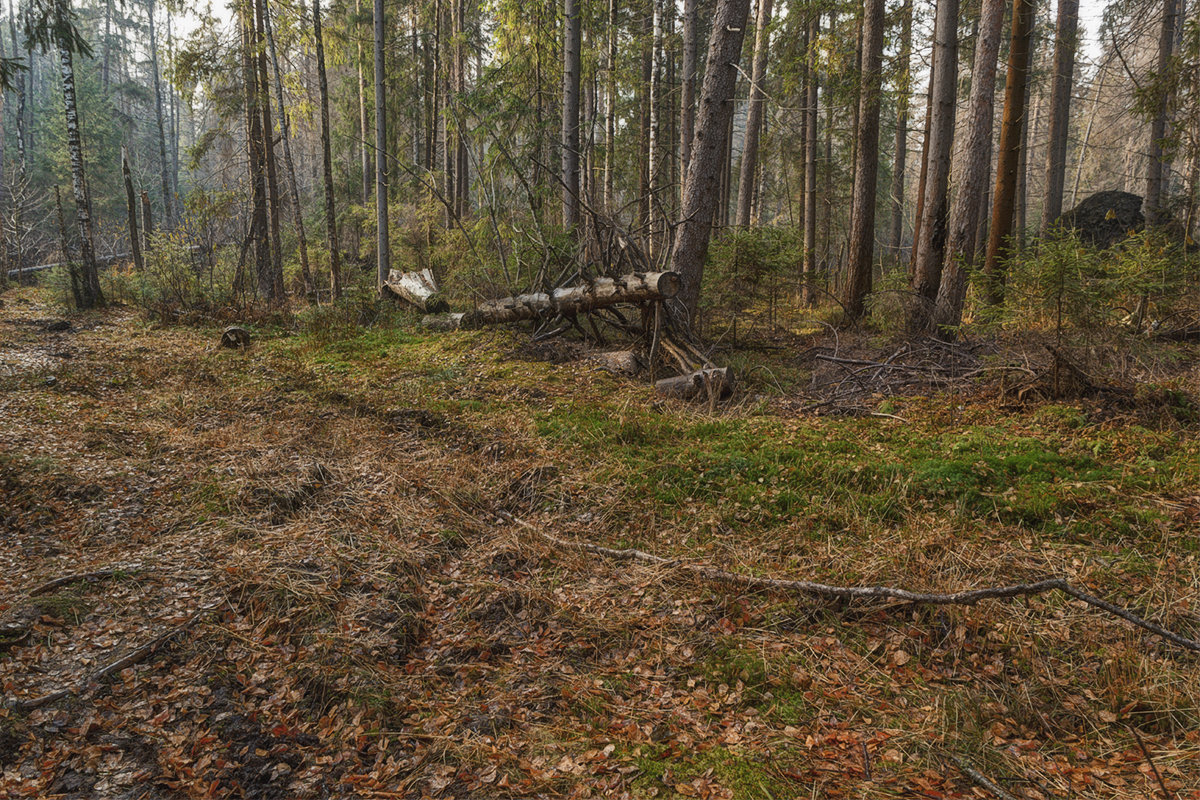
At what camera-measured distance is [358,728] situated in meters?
2.75

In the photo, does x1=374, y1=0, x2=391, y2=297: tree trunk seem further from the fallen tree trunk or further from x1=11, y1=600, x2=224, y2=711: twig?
x1=11, y1=600, x2=224, y2=711: twig

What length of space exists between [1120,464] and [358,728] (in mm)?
5498

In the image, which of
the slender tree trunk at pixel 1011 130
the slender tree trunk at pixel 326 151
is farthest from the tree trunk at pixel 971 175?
the slender tree trunk at pixel 326 151

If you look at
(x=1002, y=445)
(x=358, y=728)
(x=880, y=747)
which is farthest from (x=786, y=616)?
(x=1002, y=445)

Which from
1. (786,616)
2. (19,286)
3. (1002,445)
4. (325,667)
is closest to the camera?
(325,667)

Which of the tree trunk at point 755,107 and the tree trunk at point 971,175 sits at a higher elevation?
the tree trunk at point 755,107

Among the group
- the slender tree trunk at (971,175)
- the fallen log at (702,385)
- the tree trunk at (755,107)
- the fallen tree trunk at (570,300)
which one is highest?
the tree trunk at (755,107)

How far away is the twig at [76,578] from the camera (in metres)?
3.46

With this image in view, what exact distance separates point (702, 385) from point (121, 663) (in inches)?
222

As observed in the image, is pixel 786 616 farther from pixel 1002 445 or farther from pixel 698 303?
pixel 698 303

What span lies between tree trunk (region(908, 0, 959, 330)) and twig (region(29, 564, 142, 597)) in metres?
9.36

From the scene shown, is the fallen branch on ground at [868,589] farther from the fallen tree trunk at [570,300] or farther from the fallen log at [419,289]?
the fallen log at [419,289]

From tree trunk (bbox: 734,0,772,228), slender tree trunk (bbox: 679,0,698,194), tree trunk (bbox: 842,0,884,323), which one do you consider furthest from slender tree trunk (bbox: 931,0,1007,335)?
tree trunk (bbox: 734,0,772,228)

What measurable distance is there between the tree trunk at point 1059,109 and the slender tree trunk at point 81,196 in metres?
24.0
